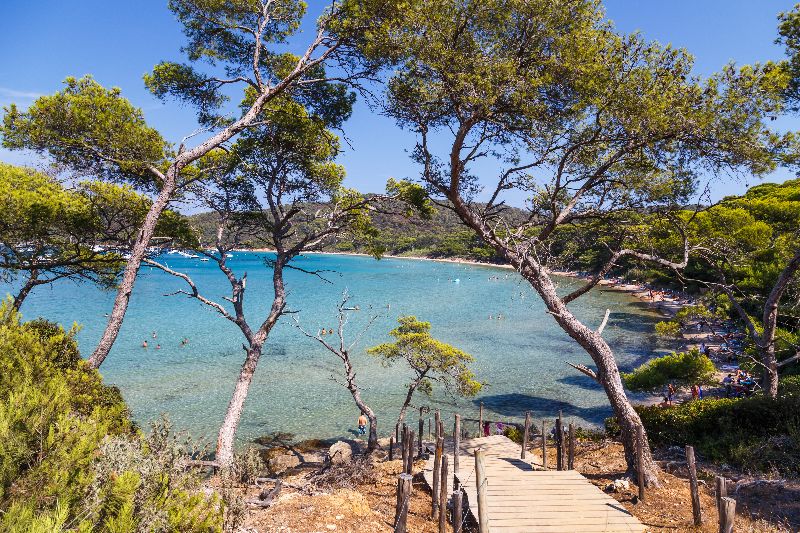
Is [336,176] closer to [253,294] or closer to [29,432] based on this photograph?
[29,432]

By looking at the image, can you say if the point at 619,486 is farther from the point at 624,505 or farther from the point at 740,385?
the point at 740,385

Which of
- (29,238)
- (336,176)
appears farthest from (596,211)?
(29,238)

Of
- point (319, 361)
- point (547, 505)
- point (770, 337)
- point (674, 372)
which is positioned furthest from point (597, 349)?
point (319, 361)

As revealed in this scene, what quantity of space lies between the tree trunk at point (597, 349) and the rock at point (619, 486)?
0.93ft

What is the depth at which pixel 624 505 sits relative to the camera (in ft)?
25.6

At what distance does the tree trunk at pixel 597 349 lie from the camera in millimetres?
8617

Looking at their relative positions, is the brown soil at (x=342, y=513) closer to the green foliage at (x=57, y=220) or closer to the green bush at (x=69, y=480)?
the green bush at (x=69, y=480)

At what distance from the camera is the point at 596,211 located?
31.8 feet

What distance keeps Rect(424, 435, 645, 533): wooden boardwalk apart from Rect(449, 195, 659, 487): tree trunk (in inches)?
59.4

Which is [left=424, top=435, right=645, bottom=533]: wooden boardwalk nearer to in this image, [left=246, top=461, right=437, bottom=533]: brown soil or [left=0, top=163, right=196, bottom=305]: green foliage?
[left=246, top=461, right=437, bottom=533]: brown soil

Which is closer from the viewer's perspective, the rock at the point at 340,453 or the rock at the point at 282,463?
the rock at the point at 340,453

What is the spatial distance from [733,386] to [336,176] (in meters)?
21.5

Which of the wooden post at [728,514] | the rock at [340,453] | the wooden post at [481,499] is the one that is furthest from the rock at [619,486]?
the rock at [340,453]

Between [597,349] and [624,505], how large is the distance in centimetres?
281
